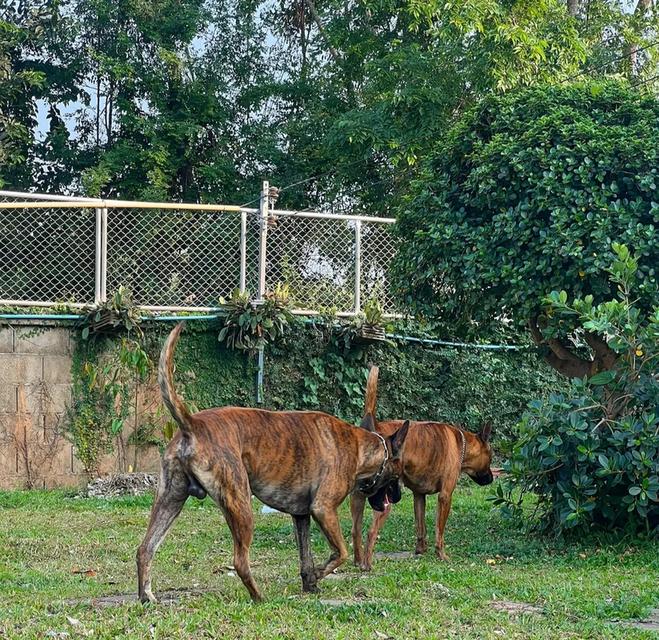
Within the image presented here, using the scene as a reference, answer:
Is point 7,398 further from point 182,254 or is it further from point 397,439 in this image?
point 397,439

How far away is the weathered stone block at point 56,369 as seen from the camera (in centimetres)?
1250

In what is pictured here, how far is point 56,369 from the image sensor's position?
494 inches

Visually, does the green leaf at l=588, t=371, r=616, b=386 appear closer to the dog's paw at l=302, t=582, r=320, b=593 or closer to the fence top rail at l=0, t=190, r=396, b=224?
the dog's paw at l=302, t=582, r=320, b=593

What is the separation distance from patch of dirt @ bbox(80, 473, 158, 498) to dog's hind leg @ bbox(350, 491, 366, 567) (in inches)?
164

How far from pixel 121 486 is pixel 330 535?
5725 mm

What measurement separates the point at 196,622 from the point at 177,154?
1376cm

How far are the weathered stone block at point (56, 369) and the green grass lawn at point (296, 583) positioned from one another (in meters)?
1.73

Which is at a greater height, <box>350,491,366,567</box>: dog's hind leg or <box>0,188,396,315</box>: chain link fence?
<box>0,188,396,315</box>: chain link fence

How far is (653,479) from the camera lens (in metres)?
8.44

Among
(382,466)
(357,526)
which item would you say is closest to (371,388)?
(382,466)

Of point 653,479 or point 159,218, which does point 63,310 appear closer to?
point 159,218

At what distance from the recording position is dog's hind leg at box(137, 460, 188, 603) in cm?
639

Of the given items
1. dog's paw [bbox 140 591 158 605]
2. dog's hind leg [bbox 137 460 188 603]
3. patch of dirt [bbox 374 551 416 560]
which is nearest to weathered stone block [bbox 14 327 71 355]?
patch of dirt [bbox 374 551 416 560]

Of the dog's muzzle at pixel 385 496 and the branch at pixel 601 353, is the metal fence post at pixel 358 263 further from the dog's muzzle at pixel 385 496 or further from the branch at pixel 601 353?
the dog's muzzle at pixel 385 496
